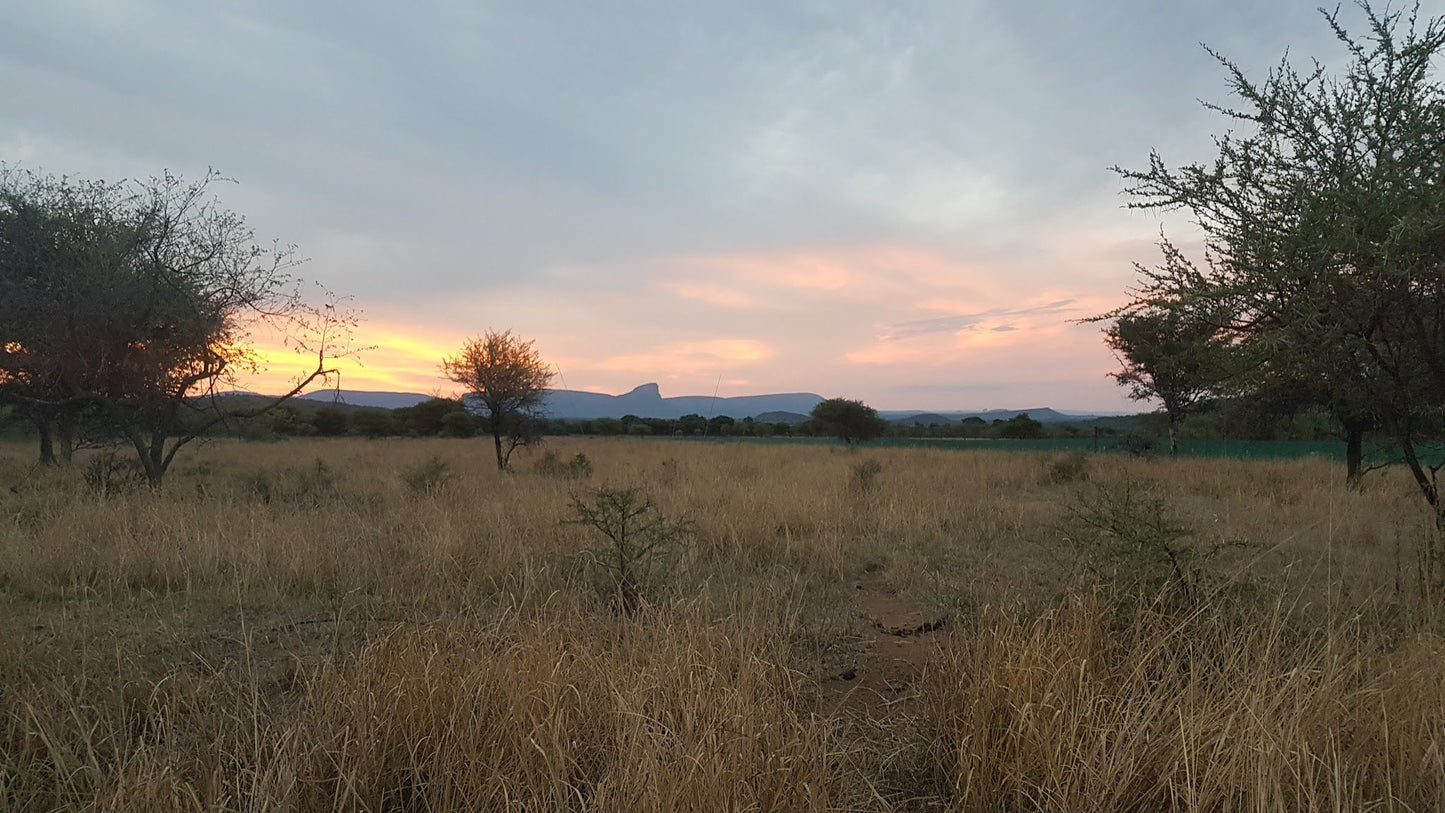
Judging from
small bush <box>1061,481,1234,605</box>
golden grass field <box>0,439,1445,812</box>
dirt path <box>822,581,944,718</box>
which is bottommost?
dirt path <box>822,581,944,718</box>

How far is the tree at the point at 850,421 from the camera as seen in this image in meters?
49.2

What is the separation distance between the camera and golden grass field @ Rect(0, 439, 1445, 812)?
7.25 ft

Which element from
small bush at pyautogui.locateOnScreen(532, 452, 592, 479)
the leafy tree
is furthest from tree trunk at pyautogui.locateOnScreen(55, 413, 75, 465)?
the leafy tree

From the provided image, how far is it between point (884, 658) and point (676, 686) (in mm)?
1822

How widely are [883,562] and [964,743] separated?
4.46m

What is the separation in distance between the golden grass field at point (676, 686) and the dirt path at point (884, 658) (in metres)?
0.03

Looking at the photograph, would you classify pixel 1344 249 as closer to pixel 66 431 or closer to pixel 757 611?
pixel 757 611

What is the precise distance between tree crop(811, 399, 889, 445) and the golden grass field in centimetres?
4330

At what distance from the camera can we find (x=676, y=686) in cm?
281

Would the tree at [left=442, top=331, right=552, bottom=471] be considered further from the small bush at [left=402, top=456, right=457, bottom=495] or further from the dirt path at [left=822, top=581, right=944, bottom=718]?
the dirt path at [left=822, top=581, right=944, bottom=718]

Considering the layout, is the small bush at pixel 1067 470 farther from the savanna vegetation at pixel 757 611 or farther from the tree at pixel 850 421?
the tree at pixel 850 421

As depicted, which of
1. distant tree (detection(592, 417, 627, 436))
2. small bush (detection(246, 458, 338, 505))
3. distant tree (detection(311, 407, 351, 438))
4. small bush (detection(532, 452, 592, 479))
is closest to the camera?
small bush (detection(246, 458, 338, 505))

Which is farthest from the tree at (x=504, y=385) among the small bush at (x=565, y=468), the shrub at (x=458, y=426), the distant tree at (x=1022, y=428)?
the distant tree at (x=1022, y=428)

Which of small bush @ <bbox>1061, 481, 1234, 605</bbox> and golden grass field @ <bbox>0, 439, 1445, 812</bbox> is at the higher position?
small bush @ <bbox>1061, 481, 1234, 605</bbox>
